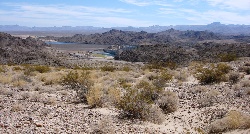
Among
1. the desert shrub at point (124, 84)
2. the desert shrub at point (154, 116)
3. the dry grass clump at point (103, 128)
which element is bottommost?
the desert shrub at point (124, 84)

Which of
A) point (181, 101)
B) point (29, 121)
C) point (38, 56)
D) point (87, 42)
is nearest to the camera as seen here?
point (29, 121)

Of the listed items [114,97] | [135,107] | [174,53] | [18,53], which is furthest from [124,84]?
[174,53]

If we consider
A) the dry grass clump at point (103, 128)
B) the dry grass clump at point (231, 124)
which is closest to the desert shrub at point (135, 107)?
the dry grass clump at point (103, 128)

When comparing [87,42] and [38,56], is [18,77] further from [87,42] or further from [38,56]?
[87,42]

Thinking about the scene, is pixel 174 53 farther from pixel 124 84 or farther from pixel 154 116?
pixel 154 116

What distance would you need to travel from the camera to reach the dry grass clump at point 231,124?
10070mm

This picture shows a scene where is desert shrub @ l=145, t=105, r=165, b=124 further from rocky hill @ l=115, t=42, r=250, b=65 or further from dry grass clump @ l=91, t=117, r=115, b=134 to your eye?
rocky hill @ l=115, t=42, r=250, b=65

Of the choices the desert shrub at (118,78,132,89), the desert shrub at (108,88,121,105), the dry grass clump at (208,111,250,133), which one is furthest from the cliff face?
the dry grass clump at (208,111,250,133)

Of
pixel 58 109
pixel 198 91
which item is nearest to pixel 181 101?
pixel 198 91

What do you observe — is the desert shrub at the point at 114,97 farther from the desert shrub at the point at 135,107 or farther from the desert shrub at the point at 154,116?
the desert shrub at the point at 154,116

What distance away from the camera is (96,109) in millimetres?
13461

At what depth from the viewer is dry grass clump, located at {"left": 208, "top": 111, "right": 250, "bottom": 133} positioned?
10.1 meters

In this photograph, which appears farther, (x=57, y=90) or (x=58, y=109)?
(x=57, y=90)

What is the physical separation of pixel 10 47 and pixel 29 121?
6126cm
